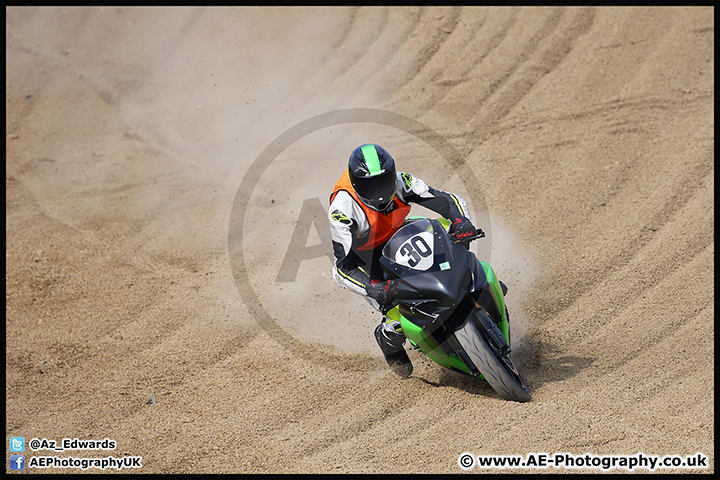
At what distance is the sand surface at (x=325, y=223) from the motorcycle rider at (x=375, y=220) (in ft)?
3.02

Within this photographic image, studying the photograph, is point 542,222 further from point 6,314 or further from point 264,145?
point 6,314

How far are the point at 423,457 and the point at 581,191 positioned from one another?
4.45m

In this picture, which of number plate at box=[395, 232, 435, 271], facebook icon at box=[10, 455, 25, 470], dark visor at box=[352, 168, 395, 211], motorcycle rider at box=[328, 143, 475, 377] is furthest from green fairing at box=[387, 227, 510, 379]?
facebook icon at box=[10, 455, 25, 470]

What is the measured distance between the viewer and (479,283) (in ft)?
14.6

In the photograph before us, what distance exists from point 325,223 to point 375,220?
9.81 feet

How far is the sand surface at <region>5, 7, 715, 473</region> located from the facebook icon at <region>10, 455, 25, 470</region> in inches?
2.7

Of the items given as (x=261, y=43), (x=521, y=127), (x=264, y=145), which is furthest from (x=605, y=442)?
(x=261, y=43)

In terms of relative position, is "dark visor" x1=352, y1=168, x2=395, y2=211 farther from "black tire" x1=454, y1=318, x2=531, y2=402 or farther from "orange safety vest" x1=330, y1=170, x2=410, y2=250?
"black tire" x1=454, y1=318, x2=531, y2=402

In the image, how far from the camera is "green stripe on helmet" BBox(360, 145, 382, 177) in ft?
14.5

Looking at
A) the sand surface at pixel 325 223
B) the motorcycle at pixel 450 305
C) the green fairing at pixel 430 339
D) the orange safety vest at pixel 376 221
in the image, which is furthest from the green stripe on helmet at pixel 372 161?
the sand surface at pixel 325 223

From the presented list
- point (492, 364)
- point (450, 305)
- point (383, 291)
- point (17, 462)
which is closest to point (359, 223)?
point (383, 291)

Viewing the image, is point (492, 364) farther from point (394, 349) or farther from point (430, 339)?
point (394, 349)

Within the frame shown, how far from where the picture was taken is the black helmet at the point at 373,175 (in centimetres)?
444

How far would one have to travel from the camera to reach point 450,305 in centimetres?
418
